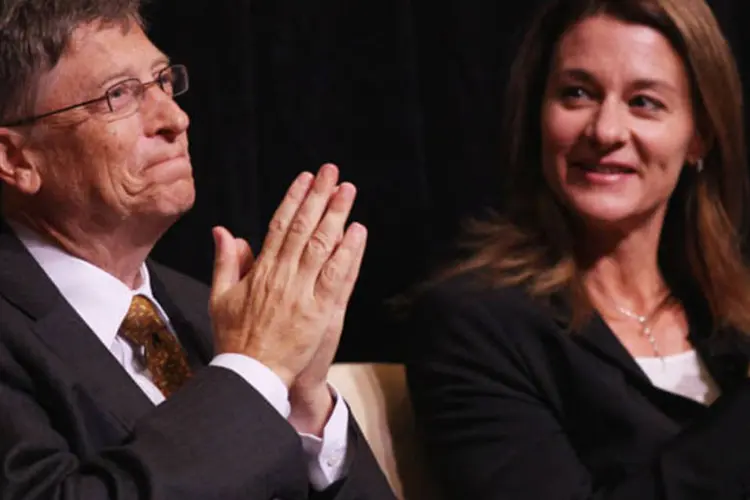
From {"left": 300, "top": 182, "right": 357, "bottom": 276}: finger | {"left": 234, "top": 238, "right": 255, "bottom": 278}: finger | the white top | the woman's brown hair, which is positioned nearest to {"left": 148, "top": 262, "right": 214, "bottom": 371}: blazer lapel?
{"left": 234, "top": 238, "right": 255, "bottom": 278}: finger

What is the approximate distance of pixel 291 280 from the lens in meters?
1.52

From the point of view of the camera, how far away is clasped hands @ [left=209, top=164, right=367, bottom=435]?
1.50 meters

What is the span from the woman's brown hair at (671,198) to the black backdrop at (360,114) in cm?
14

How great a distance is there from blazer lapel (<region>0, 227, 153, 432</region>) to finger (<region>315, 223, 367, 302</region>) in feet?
0.88

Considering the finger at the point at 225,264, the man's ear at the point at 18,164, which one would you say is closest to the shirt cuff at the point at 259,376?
the finger at the point at 225,264

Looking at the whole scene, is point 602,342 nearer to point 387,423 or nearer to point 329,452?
point 387,423

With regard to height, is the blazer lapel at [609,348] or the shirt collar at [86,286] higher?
the shirt collar at [86,286]

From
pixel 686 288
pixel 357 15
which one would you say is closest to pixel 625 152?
pixel 686 288

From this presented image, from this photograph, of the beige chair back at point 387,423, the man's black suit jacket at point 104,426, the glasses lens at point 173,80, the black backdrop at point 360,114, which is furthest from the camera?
the black backdrop at point 360,114

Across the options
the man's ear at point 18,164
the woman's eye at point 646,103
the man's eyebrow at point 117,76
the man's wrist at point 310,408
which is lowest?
the man's wrist at point 310,408

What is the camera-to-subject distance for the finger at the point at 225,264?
1563mm

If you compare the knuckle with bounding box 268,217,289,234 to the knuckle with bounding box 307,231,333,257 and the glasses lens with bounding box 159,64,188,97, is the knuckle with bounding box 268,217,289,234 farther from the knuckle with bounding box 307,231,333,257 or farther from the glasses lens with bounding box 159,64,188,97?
the glasses lens with bounding box 159,64,188,97

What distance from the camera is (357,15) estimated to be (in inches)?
91.6

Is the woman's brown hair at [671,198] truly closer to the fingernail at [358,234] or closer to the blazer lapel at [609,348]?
the blazer lapel at [609,348]
